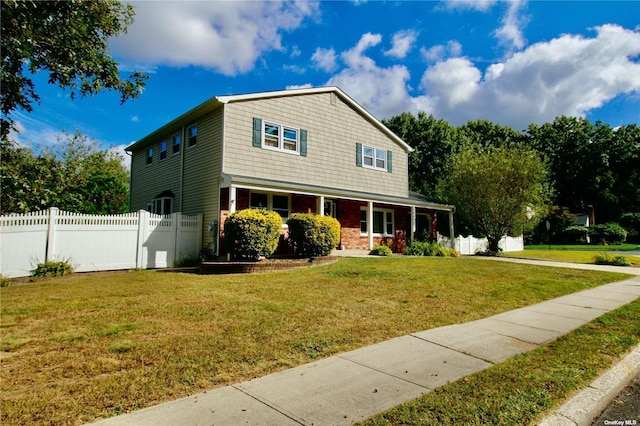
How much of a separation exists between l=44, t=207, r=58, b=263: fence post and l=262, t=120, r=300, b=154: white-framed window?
7.86 meters

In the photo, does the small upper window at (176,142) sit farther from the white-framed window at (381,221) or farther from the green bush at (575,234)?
the green bush at (575,234)

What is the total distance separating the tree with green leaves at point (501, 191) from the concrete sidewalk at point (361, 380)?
16273 mm

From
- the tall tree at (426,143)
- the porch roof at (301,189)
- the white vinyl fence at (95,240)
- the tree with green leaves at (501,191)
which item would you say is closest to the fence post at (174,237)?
the white vinyl fence at (95,240)

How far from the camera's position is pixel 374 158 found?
20391mm

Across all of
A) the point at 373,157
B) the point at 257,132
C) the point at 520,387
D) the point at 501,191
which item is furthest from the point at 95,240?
the point at 501,191

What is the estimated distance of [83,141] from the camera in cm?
3459

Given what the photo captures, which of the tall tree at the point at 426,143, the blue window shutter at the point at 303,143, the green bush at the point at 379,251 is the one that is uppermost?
the tall tree at the point at 426,143

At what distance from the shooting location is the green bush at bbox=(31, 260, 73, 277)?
10.6 m

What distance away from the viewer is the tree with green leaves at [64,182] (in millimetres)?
10203

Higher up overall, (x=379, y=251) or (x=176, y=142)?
(x=176, y=142)

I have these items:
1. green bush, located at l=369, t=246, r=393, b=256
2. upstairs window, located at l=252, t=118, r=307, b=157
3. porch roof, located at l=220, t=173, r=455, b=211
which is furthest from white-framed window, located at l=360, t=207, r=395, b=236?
upstairs window, located at l=252, t=118, r=307, b=157

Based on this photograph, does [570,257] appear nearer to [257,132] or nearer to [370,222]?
[370,222]

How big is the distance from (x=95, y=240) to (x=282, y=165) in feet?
25.3

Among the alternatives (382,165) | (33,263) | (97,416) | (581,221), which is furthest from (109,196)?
(581,221)
